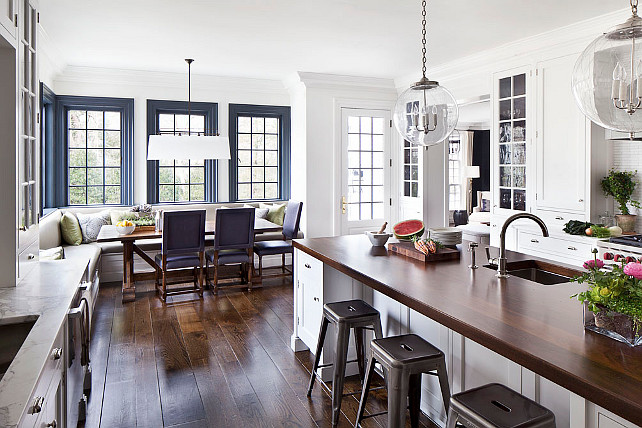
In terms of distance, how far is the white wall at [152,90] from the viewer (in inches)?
238

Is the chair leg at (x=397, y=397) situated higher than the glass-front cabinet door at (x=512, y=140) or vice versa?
the glass-front cabinet door at (x=512, y=140)

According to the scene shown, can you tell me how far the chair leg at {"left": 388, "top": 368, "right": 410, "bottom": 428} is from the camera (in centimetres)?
200

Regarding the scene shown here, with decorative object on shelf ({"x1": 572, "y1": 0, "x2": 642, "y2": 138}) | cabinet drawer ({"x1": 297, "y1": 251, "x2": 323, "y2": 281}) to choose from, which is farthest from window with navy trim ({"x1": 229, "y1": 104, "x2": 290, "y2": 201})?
decorative object on shelf ({"x1": 572, "y1": 0, "x2": 642, "y2": 138})

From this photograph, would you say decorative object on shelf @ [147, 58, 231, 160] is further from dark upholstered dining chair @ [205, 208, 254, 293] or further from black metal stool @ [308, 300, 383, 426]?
black metal stool @ [308, 300, 383, 426]

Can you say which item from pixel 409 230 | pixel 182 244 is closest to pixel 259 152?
pixel 182 244

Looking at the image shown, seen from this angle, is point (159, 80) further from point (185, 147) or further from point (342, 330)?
point (342, 330)

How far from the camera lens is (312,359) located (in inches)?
Answer: 135

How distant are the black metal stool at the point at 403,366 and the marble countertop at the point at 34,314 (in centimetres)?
134

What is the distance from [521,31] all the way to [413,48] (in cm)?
108

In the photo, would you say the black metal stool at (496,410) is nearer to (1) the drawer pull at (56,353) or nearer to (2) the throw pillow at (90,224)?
(1) the drawer pull at (56,353)

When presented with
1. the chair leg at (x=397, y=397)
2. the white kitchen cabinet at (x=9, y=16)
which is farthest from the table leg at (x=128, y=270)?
the chair leg at (x=397, y=397)

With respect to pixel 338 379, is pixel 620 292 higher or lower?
higher

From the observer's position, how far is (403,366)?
2.04 metres

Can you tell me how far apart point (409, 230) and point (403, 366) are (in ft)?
4.41
